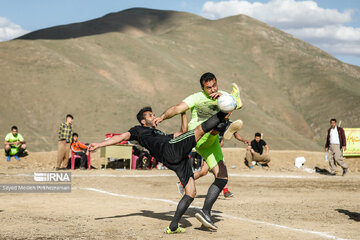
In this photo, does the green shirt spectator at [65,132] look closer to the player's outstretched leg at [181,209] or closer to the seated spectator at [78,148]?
the seated spectator at [78,148]

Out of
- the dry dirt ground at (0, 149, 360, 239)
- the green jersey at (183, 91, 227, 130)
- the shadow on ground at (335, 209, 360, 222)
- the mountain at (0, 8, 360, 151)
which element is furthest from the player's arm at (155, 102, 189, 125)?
the mountain at (0, 8, 360, 151)

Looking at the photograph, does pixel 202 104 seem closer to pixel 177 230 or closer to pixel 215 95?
pixel 215 95

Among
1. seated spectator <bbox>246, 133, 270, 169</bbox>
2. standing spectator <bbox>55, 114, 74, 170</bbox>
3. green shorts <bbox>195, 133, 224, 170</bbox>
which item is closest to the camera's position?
green shorts <bbox>195, 133, 224, 170</bbox>

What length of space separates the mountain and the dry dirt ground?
21.9 metres

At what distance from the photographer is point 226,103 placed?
643 cm

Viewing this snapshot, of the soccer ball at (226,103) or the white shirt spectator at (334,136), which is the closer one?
the soccer ball at (226,103)

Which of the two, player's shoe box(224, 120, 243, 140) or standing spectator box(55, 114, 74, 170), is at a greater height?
player's shoe box(224, 120, 243, 140)

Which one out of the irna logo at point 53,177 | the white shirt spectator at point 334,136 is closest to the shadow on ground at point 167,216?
the irna logo at point 53,177

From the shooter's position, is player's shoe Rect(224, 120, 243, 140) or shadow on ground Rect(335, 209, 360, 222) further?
shadow on ground Rect(335, 209, 360, 222)

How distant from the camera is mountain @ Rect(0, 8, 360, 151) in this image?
148ft

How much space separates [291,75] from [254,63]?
6673 mm

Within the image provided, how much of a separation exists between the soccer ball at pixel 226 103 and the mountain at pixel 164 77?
2897 cm

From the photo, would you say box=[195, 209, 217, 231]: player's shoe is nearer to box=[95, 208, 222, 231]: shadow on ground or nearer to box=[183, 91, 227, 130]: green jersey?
box=[95, 208, 222, 231]: shadow on ground

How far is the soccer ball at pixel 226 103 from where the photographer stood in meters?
6.37
